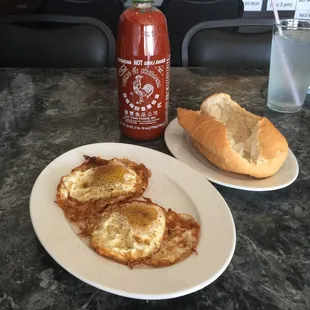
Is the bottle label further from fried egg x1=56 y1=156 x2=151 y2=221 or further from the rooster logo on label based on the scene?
fried egg x1=56 y1=156 x2=151 y2=221

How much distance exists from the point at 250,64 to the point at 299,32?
0.55m

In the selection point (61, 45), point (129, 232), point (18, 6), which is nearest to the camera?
point (129, 232)

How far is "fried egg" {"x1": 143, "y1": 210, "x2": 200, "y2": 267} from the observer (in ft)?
1.88

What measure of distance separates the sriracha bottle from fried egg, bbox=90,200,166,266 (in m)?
0.27

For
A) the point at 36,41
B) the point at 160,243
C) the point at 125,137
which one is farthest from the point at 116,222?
the point at 36,41

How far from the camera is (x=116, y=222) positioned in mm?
625

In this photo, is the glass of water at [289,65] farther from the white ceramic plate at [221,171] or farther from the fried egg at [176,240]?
the fried egg at [176,240]

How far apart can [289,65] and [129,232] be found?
2.18 feet

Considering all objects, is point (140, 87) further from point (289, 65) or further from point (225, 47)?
point (225, 47)

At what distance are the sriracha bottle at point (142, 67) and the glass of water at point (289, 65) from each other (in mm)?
346

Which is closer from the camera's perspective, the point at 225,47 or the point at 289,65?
the point at 289,65

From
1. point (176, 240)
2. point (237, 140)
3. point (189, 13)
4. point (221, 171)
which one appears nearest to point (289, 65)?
point (237, 140)

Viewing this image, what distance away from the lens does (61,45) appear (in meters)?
1.51

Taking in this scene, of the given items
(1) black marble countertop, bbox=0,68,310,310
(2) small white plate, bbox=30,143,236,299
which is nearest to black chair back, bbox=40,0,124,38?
(1) black marble countertop, bbox=0,68,310,310
